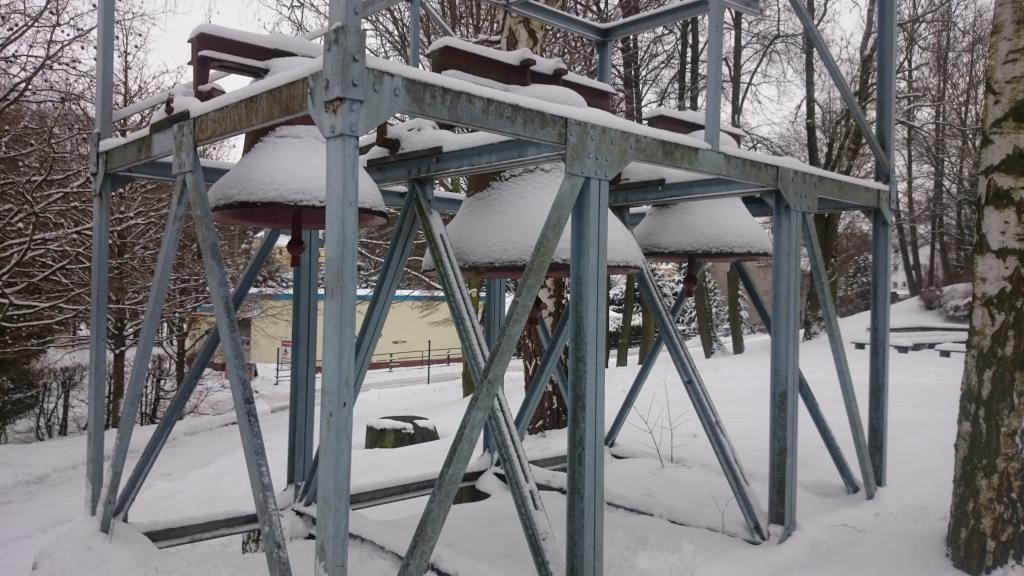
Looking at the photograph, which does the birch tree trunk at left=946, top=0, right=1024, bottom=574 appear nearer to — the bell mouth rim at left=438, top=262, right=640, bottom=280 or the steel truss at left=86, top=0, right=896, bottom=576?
the steel truss at left=86, top=0, right=896, bottom=576

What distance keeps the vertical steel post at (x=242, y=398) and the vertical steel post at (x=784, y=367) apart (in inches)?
123

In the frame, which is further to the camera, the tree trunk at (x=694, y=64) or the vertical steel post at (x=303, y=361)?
the tree trunk at (x=694, y=64)

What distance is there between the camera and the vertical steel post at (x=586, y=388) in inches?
145

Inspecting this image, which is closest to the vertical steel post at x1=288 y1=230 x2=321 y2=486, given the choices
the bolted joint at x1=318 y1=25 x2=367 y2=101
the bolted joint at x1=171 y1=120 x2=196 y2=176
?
the bolted joint at x1=171 y1=120 x2=196 y2=176

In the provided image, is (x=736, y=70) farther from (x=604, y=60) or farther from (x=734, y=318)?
(x=604, y=60)

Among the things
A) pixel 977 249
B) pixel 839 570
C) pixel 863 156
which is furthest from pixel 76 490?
pixel 863 156

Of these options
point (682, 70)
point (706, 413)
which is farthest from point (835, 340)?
point (682, 70)

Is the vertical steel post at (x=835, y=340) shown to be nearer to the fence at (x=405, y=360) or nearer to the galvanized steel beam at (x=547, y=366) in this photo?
the galvanized steel beam at (x=547, y=366)

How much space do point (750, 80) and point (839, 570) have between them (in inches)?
583

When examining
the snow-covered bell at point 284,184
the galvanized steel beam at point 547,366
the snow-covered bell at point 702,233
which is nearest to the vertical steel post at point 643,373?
the snow-covered bell at point 702,233

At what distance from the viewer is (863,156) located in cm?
1989

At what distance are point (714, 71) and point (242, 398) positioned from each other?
301 cm

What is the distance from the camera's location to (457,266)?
389cm

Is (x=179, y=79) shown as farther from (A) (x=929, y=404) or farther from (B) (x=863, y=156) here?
(B) (x=863, y=156)
